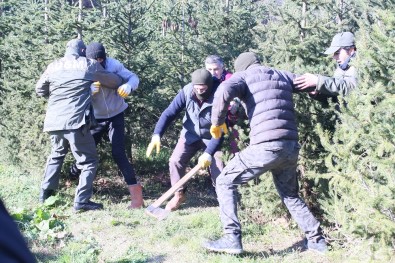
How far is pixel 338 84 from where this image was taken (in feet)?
15.5

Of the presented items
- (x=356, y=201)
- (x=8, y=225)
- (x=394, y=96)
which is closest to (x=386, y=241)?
(x=356, y=201)

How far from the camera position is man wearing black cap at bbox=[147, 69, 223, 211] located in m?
6.01

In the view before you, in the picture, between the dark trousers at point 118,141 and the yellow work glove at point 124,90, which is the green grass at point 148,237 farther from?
the yellow work glove at point 124,90

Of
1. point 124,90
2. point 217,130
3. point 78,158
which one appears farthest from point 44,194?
point 217,130

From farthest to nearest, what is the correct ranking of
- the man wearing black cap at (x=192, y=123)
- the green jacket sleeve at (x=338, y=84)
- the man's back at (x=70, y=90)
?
the man's back at (x=70, y=90) < the man wearing black cap at (x=192, y=123) < the green jacket sleeve at (x=338, y=84)

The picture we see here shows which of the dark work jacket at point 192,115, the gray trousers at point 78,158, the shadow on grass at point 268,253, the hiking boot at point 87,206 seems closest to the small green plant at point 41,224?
the hiking boot at point 87,206

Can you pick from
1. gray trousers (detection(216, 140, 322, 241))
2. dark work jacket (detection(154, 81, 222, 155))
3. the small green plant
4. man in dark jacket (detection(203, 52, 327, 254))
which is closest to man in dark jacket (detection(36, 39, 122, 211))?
the small green plant

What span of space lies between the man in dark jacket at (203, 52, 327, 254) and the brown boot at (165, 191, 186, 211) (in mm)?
1781

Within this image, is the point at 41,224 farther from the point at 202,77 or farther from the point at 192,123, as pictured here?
the point at 202,77

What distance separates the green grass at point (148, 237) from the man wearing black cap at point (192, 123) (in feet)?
1.96

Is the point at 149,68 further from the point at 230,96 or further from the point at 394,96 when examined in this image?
the point at 394,96

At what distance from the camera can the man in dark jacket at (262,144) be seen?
4.72m

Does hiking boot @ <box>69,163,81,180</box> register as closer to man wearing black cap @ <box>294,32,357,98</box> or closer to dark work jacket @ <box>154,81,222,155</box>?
dark work jacket @ <box>154,81,222,155</box>

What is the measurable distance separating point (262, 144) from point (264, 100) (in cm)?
43
